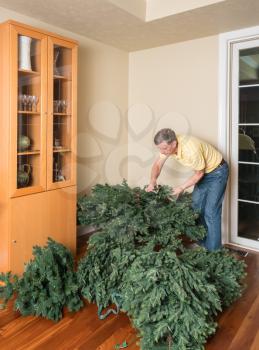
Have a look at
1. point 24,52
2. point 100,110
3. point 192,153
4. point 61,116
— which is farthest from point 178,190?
point 24,52

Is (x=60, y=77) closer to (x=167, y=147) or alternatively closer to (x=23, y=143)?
(x=23, y=143)

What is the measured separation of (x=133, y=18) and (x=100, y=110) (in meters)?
1.13

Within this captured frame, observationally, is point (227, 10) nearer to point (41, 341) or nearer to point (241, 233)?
point (241, 233)

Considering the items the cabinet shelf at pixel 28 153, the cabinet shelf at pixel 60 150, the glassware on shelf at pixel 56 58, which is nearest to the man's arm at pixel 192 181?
the cabinet shelf at pixel 60 150

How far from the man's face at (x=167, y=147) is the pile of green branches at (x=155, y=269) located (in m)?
0.33

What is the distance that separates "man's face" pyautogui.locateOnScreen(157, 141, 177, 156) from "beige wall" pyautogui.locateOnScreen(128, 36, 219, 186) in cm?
93

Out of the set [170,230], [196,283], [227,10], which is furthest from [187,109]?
[196,283]

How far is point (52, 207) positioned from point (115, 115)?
1.61 m

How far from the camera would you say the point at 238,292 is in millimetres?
2232

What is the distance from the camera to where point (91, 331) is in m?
2.04

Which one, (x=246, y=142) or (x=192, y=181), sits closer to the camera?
(x=192, y=181)

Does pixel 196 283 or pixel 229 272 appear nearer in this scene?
pixel 196 283

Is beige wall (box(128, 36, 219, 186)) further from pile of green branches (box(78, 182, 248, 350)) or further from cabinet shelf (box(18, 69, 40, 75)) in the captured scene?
cabinet shelf (box(18, 69, 40, 75))

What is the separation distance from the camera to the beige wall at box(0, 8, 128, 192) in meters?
3.59
